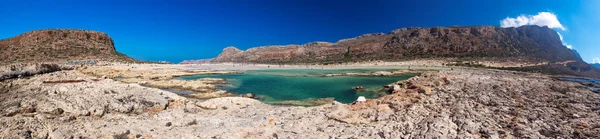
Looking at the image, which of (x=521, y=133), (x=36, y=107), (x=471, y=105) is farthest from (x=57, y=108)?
(x=471, y=105)

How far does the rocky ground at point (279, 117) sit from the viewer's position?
8773 mm

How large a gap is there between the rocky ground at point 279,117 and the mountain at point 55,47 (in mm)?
52295

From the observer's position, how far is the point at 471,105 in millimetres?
12836

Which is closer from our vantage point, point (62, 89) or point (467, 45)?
point (62, 89)

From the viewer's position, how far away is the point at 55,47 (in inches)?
2381

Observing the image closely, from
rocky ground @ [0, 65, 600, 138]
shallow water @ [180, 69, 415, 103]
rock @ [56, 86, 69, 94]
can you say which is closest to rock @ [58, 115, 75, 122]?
rocky ground @ [0, 65, 600, 138]

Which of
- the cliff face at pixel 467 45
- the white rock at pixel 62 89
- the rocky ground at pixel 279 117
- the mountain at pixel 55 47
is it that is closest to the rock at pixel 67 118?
the rocky ground at pixel 279 117

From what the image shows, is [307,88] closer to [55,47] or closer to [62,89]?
[62,89]

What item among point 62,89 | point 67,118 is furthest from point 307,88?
point 67,118

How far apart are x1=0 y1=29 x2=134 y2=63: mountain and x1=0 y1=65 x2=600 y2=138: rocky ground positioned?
52295 mm

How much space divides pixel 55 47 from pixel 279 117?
70754 millimetres

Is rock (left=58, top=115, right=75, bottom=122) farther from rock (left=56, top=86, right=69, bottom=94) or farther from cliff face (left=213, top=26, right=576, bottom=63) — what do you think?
cliff face (left=213, top=26, right=576, bottom=63)

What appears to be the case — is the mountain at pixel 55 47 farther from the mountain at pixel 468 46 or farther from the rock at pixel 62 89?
the mountain at pixel 468 46

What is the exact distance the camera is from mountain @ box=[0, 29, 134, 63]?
53.0 m
